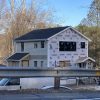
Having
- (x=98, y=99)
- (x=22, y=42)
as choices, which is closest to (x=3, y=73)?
(x=98, y=99)

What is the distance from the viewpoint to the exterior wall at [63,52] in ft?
197

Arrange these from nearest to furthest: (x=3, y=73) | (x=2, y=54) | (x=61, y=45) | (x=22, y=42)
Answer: (x=3, y=73) → (x=61, y=45) → (x=22, y=42) → (x=2, y=54)

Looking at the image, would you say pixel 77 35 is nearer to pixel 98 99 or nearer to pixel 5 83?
pixel 5 83

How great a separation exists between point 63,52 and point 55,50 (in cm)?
130

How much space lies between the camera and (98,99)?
1039cm

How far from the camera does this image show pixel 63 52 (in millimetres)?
60531

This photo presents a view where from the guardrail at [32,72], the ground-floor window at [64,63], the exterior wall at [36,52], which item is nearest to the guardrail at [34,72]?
the guardrail at [32,72]

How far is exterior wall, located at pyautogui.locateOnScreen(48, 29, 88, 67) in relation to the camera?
60.2m

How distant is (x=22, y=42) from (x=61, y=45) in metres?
8.06

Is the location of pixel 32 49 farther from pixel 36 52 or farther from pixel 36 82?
pixel 36 82

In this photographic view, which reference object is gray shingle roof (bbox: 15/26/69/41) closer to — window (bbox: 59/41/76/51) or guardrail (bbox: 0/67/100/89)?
window (bbox: 59/41/76/51)

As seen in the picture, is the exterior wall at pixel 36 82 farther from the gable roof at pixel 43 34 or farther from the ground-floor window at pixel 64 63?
the ground-floor window at pixel 64 63

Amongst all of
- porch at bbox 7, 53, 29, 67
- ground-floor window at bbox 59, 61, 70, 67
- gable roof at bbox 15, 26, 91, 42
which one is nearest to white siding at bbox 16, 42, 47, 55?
gable roof at bbox 15, 26, 91, 42

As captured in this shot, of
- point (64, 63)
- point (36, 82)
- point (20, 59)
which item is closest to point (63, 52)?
point (64, 63)
